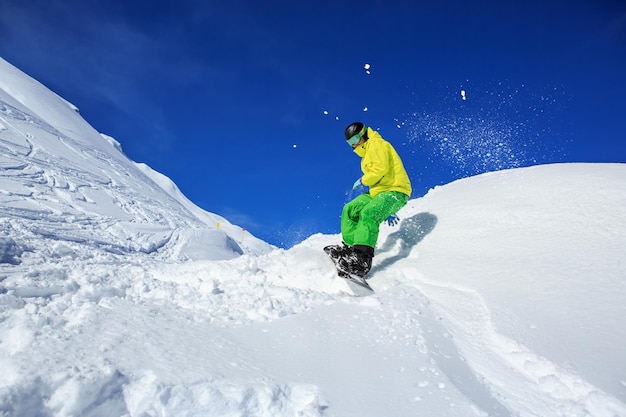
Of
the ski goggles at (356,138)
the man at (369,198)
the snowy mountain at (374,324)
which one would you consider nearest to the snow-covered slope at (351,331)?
the snowy mountain at (374,324)

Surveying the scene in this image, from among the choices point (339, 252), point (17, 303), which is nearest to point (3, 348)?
point (17, 303)

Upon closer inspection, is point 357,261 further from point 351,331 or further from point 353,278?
point 351,331

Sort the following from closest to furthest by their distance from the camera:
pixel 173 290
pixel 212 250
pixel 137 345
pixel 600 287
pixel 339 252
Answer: pixel 137 345
pixel 600 287
pixel 173 290
pixel 339 252
pixel 212 250

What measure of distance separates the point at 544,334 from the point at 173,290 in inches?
111

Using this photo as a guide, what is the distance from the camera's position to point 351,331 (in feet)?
8.59

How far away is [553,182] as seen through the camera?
4.91 meters

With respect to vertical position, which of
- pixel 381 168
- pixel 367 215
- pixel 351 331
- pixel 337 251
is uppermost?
pixel 381 168

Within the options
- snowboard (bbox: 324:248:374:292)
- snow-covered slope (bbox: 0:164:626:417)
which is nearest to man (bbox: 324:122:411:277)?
snowboard (bbox: 324:248:374:292)

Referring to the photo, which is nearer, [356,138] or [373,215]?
[373,215]

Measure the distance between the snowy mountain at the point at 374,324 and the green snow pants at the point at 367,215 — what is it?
18.7 inches

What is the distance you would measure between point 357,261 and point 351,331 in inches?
51.1

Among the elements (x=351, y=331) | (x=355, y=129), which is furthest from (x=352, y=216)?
(x=351, y=331)

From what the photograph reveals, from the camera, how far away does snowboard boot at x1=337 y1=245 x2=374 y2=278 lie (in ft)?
12.5

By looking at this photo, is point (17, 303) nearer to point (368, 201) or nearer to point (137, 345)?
point (137, 345)
